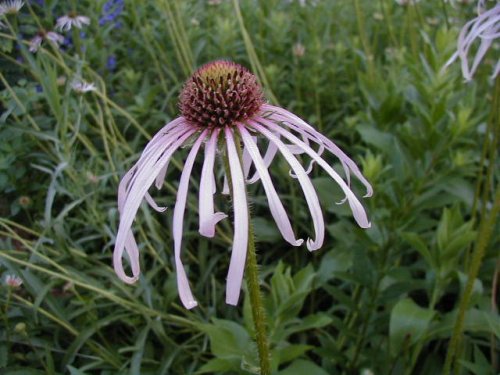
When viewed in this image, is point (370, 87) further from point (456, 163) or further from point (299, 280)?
point (299, 280)

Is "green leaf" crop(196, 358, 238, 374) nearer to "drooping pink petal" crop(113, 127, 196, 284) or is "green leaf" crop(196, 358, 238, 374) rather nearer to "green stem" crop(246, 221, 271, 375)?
"green stem" crop(246, 221, 271, 375)

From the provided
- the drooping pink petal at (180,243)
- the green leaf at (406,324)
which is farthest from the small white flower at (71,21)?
the green leaf at (406,324)

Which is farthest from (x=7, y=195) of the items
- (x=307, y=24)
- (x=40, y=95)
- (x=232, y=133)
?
(x=307, y=24)

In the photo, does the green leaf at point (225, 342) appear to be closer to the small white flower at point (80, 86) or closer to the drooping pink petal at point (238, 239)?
the drooping pink petal at point (238, 239)

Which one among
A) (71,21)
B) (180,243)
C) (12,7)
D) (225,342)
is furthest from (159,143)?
(71,21)

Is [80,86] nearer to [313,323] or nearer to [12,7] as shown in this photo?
[12,7]

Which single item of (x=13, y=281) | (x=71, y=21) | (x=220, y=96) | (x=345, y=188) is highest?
(x=71, y=21)

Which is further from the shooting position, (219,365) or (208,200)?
(219,365)
